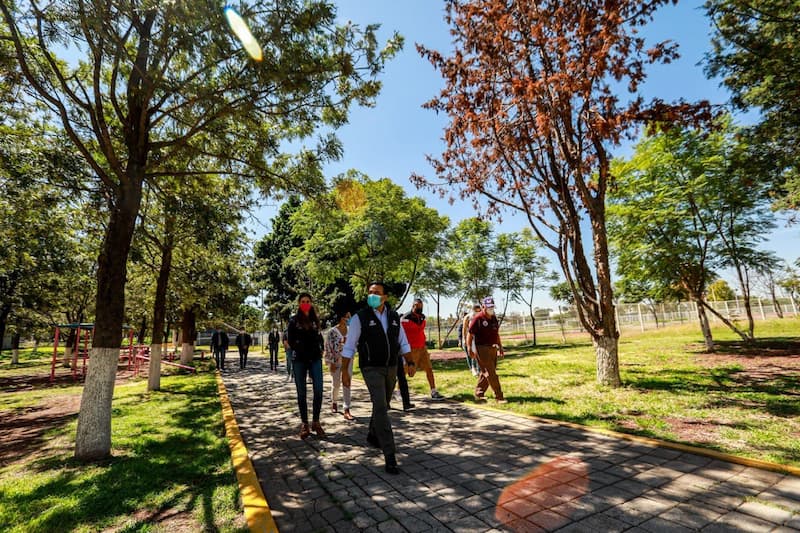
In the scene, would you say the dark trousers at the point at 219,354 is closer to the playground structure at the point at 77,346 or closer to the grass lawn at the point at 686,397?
the playground structure at the point at 77,346

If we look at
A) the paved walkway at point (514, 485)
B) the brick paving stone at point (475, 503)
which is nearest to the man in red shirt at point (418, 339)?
the paved walkway at point (514, 485)

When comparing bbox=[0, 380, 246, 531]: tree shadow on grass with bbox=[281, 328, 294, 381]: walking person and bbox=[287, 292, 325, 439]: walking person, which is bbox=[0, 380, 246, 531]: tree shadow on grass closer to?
bbox=[287, 292, 325, 439]: walking person

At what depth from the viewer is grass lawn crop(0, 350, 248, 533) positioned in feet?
10.6

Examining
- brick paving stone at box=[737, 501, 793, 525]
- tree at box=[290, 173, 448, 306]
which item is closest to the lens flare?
brick paving stone at box=[737, 501, 793, 525]

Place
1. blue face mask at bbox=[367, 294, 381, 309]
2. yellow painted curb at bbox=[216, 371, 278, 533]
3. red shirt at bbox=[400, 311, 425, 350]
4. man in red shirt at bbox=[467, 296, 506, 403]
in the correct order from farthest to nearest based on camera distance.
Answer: red shirt at bbox=[400, 311, 425, 350] < man in red shirt at bbox=[467, 296, 506, 403] < blue face mask at bbox=[367, 294, 381, 309] < yellow painted curb at bbox=[216, 371, 278, 533]

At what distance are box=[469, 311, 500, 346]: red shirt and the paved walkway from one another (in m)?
1.85

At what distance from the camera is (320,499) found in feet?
A: 11.4

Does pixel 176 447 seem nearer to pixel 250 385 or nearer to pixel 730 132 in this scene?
pixel 250 385

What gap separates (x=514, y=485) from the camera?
3529 mm

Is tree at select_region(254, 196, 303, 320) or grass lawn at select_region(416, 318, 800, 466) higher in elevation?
tree at select_region(254, 196, 303, 320)

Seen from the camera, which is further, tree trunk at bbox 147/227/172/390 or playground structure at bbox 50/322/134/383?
playground structure at bbox 50/322/134/383

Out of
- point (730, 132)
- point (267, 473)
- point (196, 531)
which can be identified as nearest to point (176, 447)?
point (267, 473)

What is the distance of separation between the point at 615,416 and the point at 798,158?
992cm

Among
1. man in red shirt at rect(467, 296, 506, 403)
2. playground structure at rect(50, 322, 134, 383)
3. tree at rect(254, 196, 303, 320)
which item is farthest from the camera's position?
tree at rect(254, 196, 303, 320)
